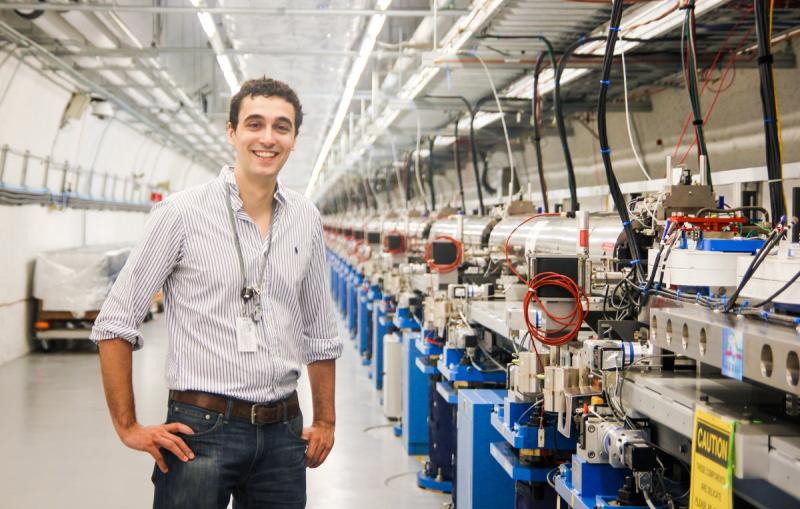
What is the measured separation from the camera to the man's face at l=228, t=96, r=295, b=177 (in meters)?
2.18

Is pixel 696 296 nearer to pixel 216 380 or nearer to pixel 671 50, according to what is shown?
pixel 216 380

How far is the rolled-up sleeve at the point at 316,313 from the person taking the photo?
94.0 inches

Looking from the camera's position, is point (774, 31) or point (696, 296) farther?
point (774, 31)

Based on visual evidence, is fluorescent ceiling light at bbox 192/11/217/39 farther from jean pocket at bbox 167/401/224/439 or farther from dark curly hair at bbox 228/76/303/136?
jean pocket at bbox 167/401/224/439

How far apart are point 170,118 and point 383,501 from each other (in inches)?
401

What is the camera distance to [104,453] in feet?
19.4

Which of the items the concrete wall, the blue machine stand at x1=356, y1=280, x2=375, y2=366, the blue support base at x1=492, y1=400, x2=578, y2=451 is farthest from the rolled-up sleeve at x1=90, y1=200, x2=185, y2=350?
the blue machine stand at x1=356, y1=280, x2=375, y2=366

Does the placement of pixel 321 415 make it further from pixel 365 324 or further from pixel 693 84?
pixel 365 324

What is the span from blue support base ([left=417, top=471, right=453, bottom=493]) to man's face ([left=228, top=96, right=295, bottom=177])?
10.6 ft

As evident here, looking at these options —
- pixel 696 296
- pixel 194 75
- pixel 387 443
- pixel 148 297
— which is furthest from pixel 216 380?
pixel 194 75

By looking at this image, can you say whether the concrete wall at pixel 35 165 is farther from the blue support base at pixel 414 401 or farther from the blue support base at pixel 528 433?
the blue support base at pixel 528 433

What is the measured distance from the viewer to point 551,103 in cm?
635

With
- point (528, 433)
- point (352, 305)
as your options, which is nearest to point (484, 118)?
point (528, 433)

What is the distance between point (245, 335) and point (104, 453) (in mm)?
4228
